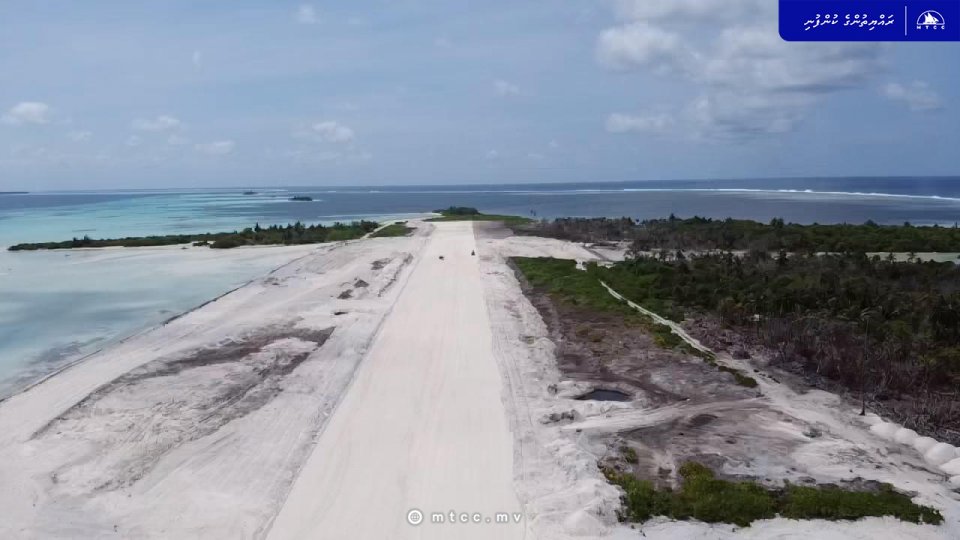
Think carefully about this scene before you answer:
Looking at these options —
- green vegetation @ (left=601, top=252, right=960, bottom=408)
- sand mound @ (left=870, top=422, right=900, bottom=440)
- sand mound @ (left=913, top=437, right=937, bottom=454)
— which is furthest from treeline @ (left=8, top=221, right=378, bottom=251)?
sand mound @ (left=913, top=437, right=937, bottom=454)

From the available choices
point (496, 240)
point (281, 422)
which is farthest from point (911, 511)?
point (496, 240)

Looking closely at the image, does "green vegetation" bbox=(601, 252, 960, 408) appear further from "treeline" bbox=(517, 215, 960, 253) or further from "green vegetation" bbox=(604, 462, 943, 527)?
"treeline" bbox=(517, 215, 960, 253)

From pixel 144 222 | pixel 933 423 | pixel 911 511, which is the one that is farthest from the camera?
pixel 144 222

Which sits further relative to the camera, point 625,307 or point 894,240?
point 894,240

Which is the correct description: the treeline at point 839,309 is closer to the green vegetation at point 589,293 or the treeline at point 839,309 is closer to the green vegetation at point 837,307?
the green vegetation at point 837,307

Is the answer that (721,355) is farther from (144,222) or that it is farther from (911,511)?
(144,222)

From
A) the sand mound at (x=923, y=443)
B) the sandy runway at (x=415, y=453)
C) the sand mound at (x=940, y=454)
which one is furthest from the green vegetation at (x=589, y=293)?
the sandy runway at (x=415, y=453)
